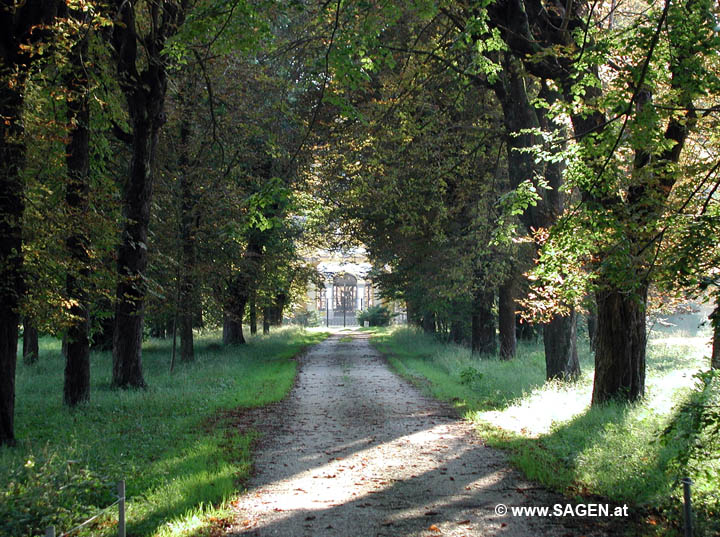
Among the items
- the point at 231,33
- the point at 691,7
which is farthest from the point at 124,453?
the point at 691,7

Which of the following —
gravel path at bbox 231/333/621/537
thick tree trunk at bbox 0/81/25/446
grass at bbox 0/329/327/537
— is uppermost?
thick tree trunk at bbox 0/81/25/446

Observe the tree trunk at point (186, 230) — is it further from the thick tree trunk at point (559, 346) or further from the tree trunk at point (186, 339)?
the thick tree trunk at point (559, 346)

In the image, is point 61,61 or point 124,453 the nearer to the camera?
point 124,453

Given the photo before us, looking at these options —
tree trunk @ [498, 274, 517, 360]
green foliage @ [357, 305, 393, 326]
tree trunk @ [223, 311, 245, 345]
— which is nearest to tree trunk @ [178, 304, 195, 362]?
tree trunk @ [223, 311, 245, 345]

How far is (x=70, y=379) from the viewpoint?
1286cm

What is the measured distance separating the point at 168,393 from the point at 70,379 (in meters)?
2.28

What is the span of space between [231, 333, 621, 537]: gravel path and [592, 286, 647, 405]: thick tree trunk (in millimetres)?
2506

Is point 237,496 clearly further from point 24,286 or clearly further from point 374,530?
point 24,286

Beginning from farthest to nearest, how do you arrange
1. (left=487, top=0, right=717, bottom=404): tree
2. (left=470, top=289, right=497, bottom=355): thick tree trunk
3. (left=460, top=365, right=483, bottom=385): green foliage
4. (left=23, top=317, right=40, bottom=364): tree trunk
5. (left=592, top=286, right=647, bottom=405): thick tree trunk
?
(left=470, top=289, right=497, bottom=355): thick tree trunk < (left=23, top=317, right=40, bottom=364): tree trunk < (left=460, top=365, right=483, bottom=385): green foliage < (left=592, top=286, right=647, bottom=405): thick tree trunk < (left=487, top=0, right=717, bottom=404): tree

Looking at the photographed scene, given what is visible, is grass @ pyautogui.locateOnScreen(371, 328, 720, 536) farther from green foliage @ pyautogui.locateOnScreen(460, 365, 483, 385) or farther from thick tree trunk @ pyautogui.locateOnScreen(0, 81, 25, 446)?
thick tree trunk @ pyautogui.locateOnScreen(0, 81, 25, 446)

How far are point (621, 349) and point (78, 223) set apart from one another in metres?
9.07

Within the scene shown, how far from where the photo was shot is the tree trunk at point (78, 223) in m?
9.90

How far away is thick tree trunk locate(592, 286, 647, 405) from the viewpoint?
10.4 m

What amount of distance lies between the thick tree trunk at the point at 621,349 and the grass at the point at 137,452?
6066mm
